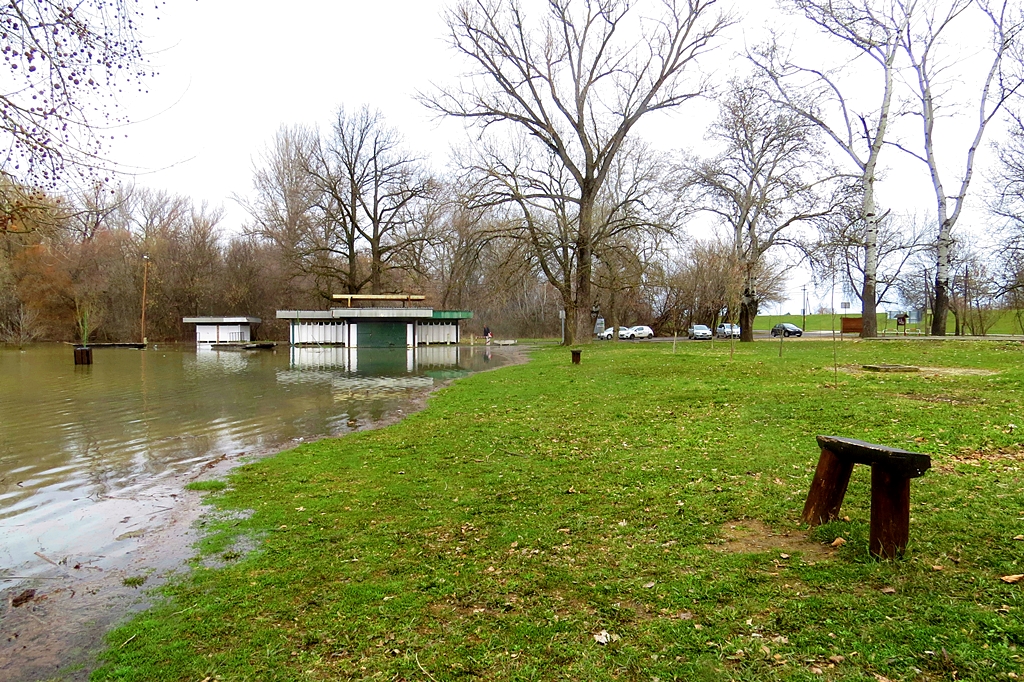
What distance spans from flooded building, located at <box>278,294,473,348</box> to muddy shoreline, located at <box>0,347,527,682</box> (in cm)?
3560

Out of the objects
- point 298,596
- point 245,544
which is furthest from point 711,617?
point 245,544

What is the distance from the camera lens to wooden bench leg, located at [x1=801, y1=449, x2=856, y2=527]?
165 inches

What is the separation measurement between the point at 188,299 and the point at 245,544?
58.3 m

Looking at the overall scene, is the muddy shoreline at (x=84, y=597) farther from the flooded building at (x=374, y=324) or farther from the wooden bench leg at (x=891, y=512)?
the flooded building at (x=374, y=324)

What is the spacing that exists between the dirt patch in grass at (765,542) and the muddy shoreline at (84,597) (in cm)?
385

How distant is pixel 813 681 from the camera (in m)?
2.49

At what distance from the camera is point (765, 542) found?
161 inches

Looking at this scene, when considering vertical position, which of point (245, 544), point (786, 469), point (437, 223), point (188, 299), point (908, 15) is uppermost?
point (908, 15)

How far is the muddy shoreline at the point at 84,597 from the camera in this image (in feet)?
10.7

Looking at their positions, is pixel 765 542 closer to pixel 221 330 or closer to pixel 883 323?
pixel 221 330

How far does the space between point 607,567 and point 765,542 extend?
1.12 metres

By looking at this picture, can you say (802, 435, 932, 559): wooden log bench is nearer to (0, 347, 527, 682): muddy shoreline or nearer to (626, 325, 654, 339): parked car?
(0, 347, 527, 682): muddy shoreline

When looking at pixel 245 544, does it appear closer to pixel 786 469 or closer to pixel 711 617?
pixel 711 617

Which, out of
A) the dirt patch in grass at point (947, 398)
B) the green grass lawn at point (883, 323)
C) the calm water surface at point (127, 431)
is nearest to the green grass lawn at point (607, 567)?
the dirt patch in grass at point (947, 398)
